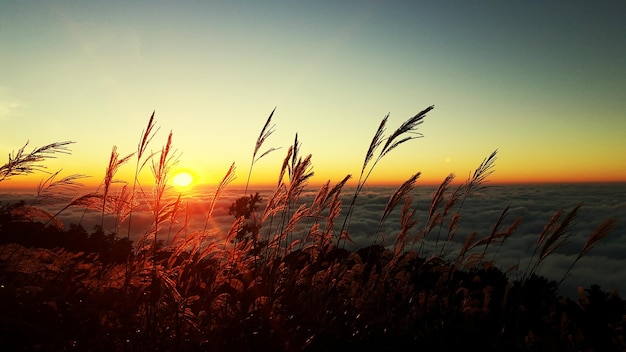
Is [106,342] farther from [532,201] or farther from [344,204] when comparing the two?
[532,201]

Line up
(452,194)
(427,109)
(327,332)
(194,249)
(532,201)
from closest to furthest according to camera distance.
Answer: (327,332) → (427,109) → (194,249) → (452,194) → (532,201)

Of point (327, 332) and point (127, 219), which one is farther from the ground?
point (127, 219)

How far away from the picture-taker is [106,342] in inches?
117

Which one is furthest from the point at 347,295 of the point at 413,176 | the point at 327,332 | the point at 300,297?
the point at 413,176

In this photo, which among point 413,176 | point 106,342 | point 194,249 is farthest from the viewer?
point 413,176

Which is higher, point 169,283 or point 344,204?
point 344,204

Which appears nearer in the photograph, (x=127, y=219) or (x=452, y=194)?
(x=127, y=219)

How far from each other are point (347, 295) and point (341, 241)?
708 millimetres

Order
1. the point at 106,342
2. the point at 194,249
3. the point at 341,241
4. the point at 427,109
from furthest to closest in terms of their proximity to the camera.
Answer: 1. the point at 341,241
2. the point at 194,249
3. the point at 427,109
4. the point at 106,342

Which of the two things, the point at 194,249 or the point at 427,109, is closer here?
the point at 427,109

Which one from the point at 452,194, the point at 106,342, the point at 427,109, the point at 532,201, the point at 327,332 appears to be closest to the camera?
the point at 106,342

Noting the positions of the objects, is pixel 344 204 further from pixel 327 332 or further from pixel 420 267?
pixel 327 332

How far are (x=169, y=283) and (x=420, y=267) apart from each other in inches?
138

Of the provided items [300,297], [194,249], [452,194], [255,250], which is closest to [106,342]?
[194,249]
